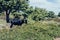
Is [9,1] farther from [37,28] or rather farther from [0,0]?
[37,28]

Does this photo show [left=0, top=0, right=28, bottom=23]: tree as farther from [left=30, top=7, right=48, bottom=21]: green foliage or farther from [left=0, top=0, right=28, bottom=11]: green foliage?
[left=30, top=7, right=48, bottom=21]: green foliage

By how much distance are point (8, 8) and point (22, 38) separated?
40934 mm

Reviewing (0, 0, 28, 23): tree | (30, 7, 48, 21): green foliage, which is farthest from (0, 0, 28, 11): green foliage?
(30, 7, 48, 21): green foliage

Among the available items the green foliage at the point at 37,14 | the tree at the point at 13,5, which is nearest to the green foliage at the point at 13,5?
the tree at the point at 13,5

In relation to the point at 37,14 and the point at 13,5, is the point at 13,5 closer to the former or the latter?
the point at 13,5

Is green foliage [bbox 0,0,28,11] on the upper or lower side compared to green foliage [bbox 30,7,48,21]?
upper

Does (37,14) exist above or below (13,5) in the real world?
below

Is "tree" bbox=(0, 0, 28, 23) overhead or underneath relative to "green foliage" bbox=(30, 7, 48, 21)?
overhead

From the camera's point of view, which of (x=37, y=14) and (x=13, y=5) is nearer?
(x=13, y=5)

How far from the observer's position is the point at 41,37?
14.5m

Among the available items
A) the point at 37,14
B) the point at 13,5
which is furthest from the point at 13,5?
the point at 37,14

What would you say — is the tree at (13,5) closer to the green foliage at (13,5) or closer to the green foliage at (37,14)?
the green foliage at (13,5)

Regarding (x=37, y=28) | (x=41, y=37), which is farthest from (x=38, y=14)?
(x=41, y=37)

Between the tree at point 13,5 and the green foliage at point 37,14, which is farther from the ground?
the tree at point 13,5
